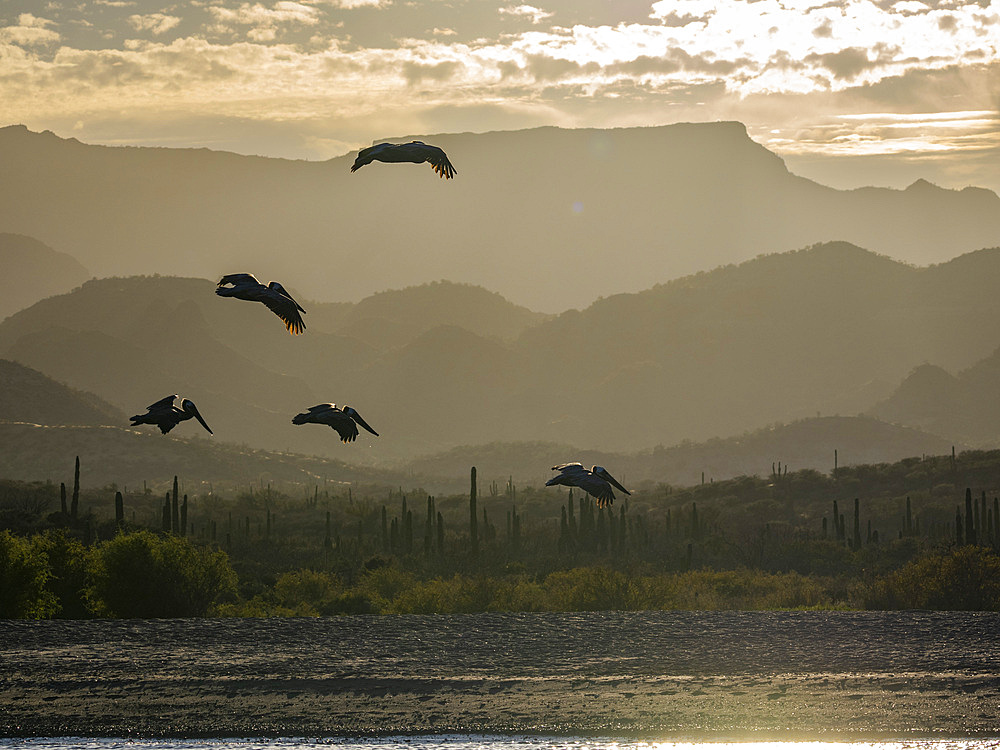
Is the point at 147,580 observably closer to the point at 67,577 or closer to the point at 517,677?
the point at 67,577

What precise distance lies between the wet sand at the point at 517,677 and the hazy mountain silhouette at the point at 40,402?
4143 inches

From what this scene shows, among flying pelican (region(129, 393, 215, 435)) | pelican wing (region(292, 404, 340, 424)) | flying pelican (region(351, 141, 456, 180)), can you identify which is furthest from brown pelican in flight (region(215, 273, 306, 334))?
flying pelican (region(351, 141, 456, 180))

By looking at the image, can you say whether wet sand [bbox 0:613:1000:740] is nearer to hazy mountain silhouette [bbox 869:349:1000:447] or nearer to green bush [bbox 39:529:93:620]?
green bush [bbox 39:529:93:620]

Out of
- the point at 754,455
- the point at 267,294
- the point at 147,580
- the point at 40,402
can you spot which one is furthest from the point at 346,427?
the point at 754,455

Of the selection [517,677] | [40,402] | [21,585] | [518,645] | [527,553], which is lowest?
[517,677]

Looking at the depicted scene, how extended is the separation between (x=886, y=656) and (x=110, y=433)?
102627mm

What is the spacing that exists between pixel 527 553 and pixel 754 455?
9061 centimetres

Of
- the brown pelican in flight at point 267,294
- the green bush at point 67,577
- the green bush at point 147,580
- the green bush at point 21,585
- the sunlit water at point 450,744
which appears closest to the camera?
the brown pelican in flight at point 267,294

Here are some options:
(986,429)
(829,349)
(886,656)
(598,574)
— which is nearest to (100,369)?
(829,349)

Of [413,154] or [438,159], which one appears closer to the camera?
[413,154]

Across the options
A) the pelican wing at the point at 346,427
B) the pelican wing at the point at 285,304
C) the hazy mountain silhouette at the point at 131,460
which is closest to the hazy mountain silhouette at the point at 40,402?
the hazy mountain silhouette at the point at 131,460

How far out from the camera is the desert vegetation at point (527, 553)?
38.3 m

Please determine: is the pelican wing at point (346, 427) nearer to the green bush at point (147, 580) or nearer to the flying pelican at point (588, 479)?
the flying pelican at point (588, 479)

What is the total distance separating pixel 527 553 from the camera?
5747 centimetres
